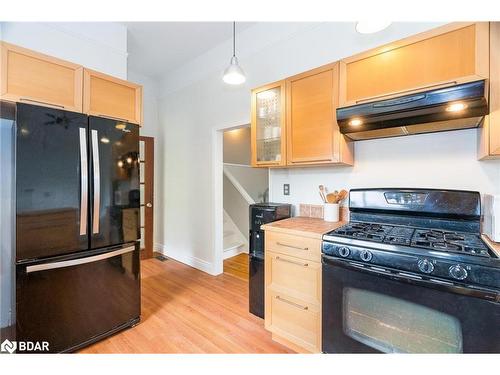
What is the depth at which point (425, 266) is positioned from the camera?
1.09m

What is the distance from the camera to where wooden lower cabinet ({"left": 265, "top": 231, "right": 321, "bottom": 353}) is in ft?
5.09

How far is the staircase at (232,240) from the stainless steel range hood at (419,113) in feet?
9.41

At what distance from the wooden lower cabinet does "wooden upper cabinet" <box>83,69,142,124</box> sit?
171cm

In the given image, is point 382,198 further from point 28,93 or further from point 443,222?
point 28,93

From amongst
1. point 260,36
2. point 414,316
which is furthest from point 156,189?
point 414,316

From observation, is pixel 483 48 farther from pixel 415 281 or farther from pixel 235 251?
pixel 235 251

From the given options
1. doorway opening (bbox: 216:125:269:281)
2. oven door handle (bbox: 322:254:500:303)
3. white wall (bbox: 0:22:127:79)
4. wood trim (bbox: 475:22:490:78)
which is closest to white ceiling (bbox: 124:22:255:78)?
white wall (bbox: 0:22:127:79)

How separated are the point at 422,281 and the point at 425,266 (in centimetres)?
8

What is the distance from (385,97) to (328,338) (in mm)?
1584

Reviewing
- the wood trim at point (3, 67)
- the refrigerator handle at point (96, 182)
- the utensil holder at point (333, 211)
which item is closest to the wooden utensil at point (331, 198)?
the utensil holder at point (333, 211)

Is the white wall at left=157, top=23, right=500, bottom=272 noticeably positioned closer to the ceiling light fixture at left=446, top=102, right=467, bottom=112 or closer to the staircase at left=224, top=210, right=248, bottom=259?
the ceiling light fixture at left=446, top=102, right=467, bottom=112

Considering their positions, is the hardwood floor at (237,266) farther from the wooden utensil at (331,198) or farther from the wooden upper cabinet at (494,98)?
the wooden upper cabinet at (494,98)

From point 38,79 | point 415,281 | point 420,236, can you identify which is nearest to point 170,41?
point 38,79
